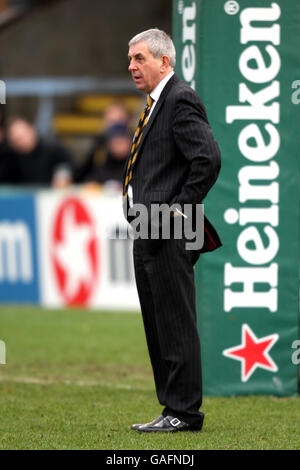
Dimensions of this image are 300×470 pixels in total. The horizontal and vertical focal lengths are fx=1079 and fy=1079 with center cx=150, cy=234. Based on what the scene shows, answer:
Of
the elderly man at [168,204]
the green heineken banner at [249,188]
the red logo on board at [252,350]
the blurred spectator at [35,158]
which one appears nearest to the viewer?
the elderly man at [168,204]

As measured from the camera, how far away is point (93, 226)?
11.8m

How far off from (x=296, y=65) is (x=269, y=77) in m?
0.20

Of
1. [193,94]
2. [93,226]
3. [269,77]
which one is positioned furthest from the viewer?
[93,226]

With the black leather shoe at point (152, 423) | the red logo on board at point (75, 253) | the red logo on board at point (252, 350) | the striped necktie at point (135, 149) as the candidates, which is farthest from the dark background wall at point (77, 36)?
the black leather shoe at point (152, 423)

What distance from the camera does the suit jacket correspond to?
5.43 metres

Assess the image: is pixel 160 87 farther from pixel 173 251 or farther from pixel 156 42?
pixel 173 251

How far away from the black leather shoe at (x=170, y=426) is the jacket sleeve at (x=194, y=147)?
120 centimetres

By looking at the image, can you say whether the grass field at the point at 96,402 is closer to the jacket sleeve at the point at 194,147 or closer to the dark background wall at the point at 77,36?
the jacket sleeve at the point at 194,147

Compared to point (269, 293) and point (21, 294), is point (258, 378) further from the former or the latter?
point (21, 294)

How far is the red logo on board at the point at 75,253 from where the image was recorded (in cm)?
1176

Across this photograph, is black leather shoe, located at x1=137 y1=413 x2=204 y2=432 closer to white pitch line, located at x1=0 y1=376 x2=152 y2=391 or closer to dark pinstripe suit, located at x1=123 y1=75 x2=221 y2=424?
dark pinstripe suit, located at x1=123 y1=75 x2=221 y2=424

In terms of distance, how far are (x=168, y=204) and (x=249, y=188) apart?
149 cm

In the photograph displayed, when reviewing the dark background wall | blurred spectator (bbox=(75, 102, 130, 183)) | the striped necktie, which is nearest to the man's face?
the striped necktie

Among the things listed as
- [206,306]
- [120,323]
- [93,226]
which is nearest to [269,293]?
[206,306]
